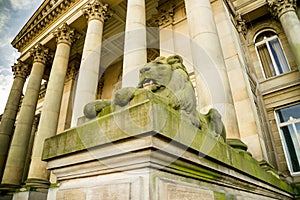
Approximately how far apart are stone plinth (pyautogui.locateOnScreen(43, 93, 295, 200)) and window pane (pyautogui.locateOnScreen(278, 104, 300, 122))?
11008mm

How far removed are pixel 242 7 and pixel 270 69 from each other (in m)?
4.29

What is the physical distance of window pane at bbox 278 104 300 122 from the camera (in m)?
11.4

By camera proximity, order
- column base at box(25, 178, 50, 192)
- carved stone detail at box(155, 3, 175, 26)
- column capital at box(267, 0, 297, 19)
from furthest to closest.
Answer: carved stone detail at box(155, 3, 175, 26) → column capital at box(267, 0, 297, 19) → column base at box(25, 178, 50, 192)

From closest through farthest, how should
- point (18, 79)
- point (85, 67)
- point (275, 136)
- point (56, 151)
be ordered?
point (56, 151) → point (85, 67) → point (275, 136) → point (18, 79)

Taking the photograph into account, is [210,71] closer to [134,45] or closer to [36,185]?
[134,45]

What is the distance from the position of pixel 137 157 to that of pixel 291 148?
12016 millimetres

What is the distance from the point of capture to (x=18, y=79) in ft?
55.4

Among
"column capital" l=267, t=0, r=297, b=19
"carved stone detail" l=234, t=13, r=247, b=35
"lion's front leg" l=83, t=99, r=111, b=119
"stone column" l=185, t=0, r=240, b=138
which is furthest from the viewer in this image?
"carved stone detail" l=234, t=13, r=247, b=35

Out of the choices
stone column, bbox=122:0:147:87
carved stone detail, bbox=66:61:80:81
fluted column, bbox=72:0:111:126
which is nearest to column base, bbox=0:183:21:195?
fluted column, bbox=72:0:111:126

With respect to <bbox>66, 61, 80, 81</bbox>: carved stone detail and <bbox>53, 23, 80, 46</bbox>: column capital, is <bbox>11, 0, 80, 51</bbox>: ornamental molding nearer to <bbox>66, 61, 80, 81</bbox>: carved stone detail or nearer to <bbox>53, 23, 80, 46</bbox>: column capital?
<bbox>53, 23, 80, 46</bbox>: column capital

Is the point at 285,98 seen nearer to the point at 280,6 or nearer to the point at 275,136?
the point at 275,136

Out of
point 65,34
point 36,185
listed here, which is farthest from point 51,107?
point 65,34

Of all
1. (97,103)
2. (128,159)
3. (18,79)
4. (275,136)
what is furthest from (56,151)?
(18,79)

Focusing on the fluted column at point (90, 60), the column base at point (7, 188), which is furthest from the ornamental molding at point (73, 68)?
the column base at point (7, 188)
